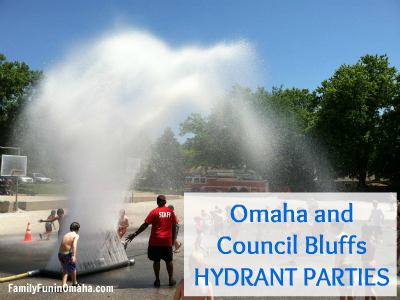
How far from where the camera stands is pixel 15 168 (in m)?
23.4

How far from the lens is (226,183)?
4816cm

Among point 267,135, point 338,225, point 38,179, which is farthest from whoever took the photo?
point 38,179

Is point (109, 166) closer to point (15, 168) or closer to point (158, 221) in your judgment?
point (158, 221)

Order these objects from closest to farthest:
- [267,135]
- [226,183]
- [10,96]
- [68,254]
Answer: [68,254]
[10,96]
[226,183]
[267,135]

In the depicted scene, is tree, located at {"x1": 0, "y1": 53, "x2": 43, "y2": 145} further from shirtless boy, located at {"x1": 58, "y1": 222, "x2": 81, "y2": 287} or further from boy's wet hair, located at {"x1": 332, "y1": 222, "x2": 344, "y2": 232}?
boy's wet hair, located at {"x1": 332, "y1": 222, "x2": 344, "y2": 232}

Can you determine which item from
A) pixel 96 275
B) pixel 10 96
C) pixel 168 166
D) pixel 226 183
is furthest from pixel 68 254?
pixel 168 166

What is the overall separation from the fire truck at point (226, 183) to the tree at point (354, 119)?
10323 millimetres

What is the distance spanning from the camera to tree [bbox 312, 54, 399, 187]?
44625mm

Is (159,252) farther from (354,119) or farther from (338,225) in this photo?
(354,119)

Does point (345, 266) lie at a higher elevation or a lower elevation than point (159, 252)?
higher

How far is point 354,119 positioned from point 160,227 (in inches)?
1704

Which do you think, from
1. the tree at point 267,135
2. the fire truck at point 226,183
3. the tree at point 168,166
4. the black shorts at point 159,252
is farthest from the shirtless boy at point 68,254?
the tree at point 168,166

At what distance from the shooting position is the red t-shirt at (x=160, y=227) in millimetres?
7109

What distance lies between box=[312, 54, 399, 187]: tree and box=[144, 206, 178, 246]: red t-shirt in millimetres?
41653
